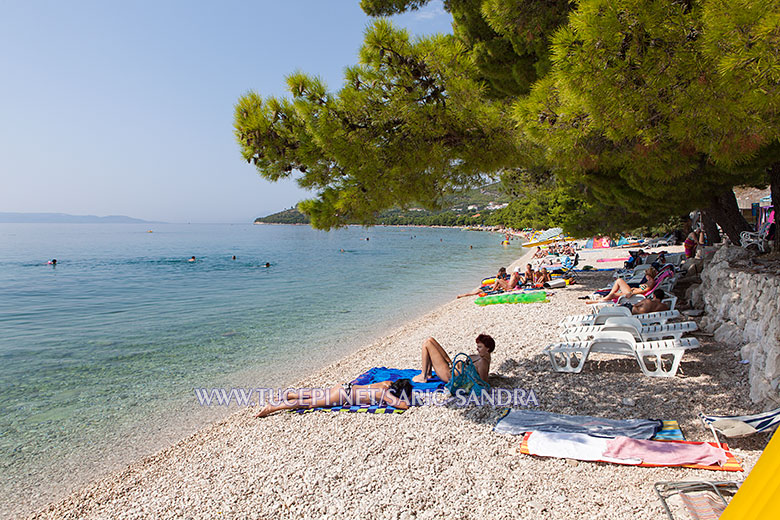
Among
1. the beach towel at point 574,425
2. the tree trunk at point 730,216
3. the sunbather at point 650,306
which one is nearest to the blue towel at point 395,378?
the beach towel at point 574,425

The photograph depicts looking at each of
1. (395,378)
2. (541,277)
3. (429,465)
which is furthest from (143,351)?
(541,277)

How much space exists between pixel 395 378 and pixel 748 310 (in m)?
4.43

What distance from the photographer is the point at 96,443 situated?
19.0 feet

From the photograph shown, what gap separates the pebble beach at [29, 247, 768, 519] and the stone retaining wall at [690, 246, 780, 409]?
9.1 inches

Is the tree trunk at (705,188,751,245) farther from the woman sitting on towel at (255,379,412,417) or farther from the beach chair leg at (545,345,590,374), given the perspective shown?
the woman sitting on towel at (255,379,412,417)

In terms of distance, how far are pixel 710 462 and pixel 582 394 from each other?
164cm

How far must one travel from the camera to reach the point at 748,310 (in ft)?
17.7

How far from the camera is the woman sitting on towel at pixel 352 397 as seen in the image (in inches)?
202

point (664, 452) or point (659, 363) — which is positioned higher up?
point (659, 363)

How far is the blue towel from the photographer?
17.9ft

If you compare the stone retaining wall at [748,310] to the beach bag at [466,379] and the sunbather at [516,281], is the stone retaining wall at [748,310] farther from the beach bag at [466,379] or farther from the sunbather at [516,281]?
the sunbather at [516,281]

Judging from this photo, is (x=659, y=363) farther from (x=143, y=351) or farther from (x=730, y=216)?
(x=143, y=351)

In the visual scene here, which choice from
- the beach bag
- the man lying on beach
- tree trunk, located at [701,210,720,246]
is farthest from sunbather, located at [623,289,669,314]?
tree trunk, located at [701,210,720,246]

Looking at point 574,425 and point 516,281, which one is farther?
point 516,281
